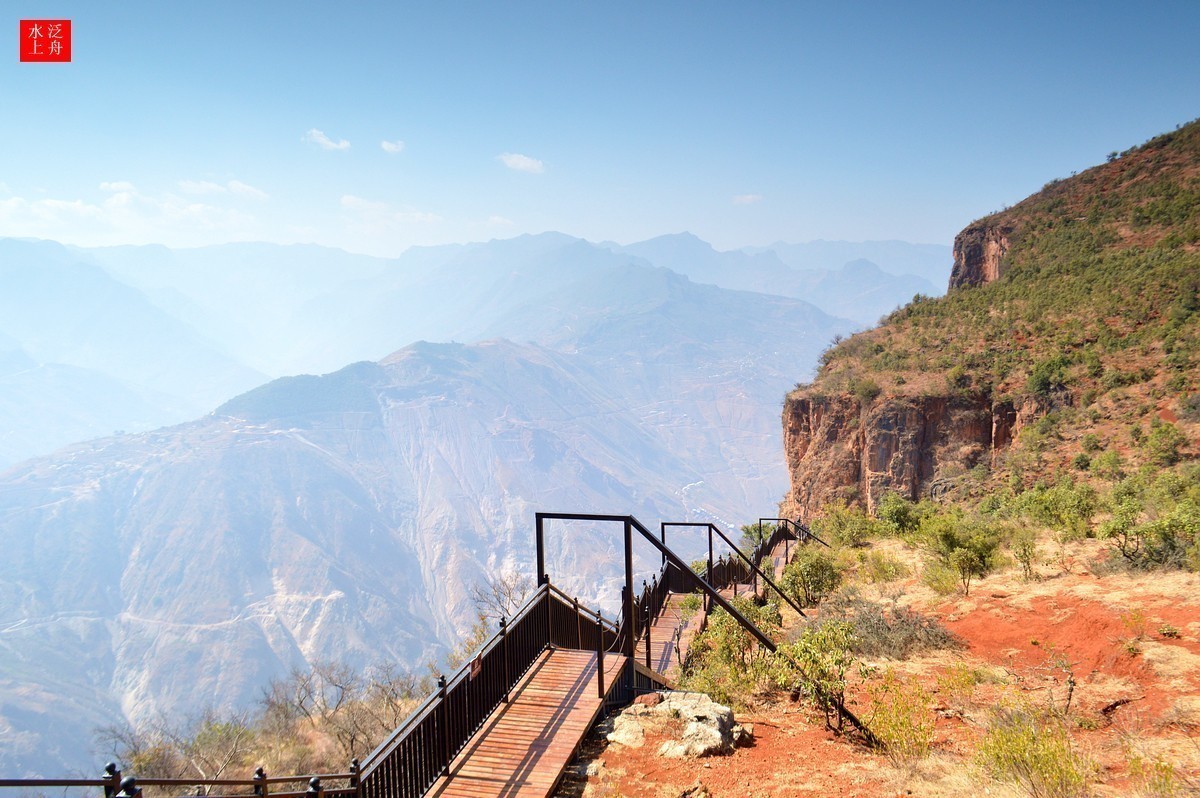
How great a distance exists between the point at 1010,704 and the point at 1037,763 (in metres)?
2.29

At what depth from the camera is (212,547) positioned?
174875 millimetres

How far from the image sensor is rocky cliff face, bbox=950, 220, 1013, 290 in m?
47.2

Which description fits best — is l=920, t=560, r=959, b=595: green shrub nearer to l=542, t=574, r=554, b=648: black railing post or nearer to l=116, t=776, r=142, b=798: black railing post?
l=542, t=574, r=554, b=648: black railing post

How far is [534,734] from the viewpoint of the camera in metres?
6.25

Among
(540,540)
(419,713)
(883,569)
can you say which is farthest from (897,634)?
(419,713)

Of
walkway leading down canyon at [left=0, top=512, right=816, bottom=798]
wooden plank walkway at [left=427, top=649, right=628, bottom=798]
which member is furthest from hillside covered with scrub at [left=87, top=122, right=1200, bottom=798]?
walkway leading down canyon at [left=0, top=512, right=816, bottom=798]

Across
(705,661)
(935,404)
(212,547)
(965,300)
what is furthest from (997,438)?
(212,547)

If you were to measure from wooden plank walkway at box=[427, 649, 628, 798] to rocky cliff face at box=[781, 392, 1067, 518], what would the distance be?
90.1ft

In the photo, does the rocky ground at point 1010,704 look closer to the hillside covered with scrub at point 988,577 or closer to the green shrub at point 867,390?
the hillside covered with scrub at point 988,577

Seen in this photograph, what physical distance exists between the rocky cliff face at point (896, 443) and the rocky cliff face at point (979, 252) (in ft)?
66.0

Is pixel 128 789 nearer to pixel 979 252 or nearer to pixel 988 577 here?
pixel 988 577

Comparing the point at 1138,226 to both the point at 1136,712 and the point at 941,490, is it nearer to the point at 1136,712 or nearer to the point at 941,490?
the point at 941,490

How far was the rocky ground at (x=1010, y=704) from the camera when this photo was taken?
5.38 metres

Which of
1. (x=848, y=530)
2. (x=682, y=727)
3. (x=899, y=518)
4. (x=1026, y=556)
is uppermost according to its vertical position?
(x=1026, y=556)
